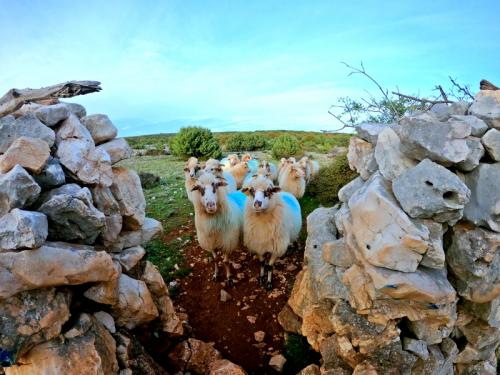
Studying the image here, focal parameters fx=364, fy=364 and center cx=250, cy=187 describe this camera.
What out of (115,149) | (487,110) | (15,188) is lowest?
(15,188)

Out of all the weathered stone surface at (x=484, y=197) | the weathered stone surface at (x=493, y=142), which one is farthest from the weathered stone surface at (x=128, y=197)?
the weathered stone surface at (x=493, y=142)

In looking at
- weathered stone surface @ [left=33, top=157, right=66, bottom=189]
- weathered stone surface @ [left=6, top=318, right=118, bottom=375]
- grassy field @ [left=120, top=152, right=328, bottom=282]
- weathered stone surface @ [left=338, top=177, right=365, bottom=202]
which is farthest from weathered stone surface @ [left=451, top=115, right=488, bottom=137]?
grassy field @ [left=120, top=152, right=328, bottom=282]

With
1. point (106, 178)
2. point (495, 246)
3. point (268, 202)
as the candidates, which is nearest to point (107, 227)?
point (106, 178)

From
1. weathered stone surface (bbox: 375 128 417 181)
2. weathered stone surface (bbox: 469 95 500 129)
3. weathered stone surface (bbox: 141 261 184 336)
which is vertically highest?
weathered stone surface (bbox: 469 95 500 129)

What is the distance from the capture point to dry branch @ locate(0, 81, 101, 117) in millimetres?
4180

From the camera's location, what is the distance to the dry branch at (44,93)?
418 cm

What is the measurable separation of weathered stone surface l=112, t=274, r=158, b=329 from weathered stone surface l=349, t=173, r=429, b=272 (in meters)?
2.76

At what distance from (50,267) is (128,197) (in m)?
1.54

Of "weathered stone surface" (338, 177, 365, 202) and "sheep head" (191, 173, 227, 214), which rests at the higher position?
"weathered stone surface" (338, 177, 365, 202)

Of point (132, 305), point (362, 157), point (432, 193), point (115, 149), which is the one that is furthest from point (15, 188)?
point (362, 157)

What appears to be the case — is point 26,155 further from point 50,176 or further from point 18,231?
point 18,231

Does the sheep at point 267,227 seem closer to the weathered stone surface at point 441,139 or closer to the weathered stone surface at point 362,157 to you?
the weathered stone surface at point 362,157

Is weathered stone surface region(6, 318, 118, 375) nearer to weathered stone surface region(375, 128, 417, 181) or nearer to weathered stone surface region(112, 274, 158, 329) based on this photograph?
weathered stone surface region(112, 274, 158, 329)

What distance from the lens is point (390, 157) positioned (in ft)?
13.8
